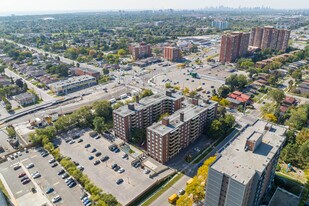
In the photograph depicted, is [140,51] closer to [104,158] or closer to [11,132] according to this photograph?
[11,132]

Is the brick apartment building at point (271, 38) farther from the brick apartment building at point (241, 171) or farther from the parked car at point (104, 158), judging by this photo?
the parked car at point (104, 158)

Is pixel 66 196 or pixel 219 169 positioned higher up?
pixel 219 169

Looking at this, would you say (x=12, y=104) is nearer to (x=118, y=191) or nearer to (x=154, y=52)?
(x=118, y=191)

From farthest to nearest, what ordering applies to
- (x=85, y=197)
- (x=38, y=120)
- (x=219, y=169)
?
(x=38, y=120), (x=85, y=197), (x=219, y=169)

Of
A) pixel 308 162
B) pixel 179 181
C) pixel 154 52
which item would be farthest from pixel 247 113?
pixel 154 52

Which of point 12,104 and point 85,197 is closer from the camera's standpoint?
point 85,197

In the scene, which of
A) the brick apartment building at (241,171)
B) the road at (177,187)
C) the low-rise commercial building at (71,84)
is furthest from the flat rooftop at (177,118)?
the low-rise commercial building at (71,84)

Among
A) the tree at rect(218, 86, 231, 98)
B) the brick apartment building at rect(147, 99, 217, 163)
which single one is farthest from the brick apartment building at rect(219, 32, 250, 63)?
the brick apartment building at rect(147, 99, 217, 163)
